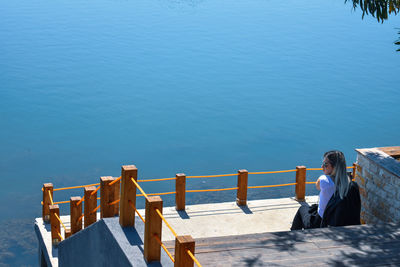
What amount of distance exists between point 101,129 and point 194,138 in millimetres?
5875

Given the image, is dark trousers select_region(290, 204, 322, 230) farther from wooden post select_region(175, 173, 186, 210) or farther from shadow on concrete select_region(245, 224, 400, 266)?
wooden post select_region(175, 173, 186, 210)

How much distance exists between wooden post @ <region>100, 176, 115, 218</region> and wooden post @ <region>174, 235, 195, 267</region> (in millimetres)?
2118

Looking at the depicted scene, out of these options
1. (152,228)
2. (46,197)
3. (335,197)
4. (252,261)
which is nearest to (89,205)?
(152,228)

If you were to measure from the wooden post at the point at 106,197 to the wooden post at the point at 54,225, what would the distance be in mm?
5076

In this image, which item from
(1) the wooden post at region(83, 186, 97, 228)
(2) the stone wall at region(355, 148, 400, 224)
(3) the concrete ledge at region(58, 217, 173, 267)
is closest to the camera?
(3) the concrete ledge at region(58, 217, 173, 267)

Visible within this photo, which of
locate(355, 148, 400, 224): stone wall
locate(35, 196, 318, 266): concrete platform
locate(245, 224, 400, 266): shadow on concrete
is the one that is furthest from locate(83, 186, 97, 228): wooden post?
locate(355, 148, 400, 224): stone wall

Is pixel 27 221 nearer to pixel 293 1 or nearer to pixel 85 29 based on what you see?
pixel 85 29

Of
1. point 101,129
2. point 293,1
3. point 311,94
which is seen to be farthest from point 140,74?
Result: point 293,1

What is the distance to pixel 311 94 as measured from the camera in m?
43.1

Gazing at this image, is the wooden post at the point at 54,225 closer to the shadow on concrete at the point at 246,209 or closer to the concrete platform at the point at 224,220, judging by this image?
the concrete platform at the point at 224,220

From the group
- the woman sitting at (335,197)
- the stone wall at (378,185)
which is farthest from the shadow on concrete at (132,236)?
the stone wall at (378,185)

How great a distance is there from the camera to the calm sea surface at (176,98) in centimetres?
3281

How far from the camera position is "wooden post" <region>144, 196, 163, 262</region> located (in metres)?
5.97

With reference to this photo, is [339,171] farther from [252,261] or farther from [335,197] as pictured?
[252,261]
